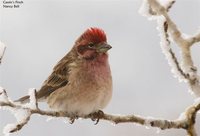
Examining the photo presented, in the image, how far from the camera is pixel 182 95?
53.9 ft

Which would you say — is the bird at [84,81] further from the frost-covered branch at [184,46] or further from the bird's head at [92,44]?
the frost-covered branch at [184,46]

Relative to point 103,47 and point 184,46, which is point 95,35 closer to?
point 103,47

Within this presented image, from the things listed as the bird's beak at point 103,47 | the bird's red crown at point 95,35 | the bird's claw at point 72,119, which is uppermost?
the bird's red crown at point 95,35

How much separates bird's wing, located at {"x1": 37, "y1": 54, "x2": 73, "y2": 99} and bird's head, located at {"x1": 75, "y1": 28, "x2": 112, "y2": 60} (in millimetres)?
266

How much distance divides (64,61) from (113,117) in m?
2.27

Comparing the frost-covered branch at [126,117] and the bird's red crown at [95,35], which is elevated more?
the bird's red crown at [95,35]

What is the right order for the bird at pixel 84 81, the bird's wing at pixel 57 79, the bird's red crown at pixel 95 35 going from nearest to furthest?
the bird's red crown at pixel 95 35 → the bird at pixel 84 81 → the bird's wing at pixel 57 79

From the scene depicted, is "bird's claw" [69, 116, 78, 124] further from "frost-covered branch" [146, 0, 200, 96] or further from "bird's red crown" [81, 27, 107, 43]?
"frost-covered branch" [146, 0, 200, 96]

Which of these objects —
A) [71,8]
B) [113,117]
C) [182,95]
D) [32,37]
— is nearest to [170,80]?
[182,95]

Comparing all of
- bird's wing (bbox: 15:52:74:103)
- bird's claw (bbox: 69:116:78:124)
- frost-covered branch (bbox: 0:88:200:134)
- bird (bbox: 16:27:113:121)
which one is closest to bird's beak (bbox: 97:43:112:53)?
bird (bbox: 16:27:113:121)

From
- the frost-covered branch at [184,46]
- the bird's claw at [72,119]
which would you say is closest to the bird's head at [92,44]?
the bird's claw at [72,119]

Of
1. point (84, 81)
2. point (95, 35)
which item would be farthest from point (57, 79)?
point (95, 35)

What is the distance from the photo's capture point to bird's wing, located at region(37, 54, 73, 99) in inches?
292

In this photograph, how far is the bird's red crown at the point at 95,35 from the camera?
22.3ft
